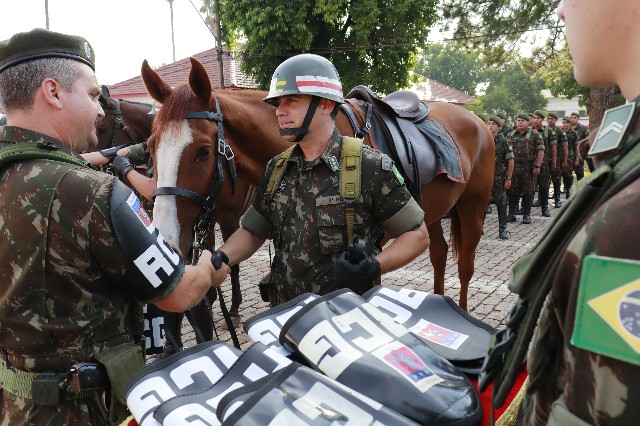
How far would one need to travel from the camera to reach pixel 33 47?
1595 millimetres

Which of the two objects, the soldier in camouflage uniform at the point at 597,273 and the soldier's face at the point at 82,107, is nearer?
the soldier in camouflage uniform at the point at 597,273

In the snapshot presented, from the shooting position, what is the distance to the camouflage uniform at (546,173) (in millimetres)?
12707

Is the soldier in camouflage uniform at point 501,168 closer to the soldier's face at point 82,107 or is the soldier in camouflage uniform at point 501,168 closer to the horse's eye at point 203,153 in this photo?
the horse's eye at point 203,153

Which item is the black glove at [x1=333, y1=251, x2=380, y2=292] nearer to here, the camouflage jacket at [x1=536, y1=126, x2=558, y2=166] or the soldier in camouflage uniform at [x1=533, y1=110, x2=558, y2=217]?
the soldier in camouflage uniform at [x1=533, y1=110, x2=558, y2=217]

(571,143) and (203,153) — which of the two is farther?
(571,143)

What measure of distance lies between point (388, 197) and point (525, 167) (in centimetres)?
1041

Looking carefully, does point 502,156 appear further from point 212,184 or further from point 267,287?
point 267,287

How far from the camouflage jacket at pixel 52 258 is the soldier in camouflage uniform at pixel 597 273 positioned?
1240 mm

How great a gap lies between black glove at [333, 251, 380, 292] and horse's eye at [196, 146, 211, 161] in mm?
1197

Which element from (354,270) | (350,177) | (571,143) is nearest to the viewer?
(354,270)

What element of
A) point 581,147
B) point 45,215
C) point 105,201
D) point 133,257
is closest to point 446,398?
point 581,147

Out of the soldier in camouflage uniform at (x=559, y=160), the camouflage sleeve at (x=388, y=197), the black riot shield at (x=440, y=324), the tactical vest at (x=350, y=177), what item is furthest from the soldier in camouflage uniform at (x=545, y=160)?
the black riot shield at (x=440, y=324)

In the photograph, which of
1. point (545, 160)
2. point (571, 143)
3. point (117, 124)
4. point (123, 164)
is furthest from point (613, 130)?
point (571, 143)

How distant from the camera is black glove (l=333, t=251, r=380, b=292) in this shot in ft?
6.92
